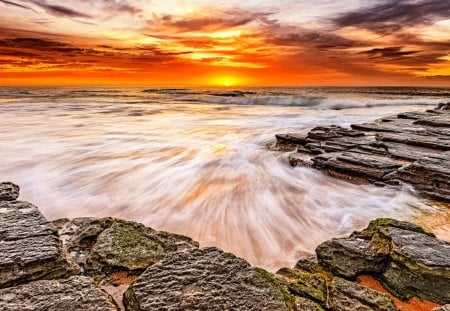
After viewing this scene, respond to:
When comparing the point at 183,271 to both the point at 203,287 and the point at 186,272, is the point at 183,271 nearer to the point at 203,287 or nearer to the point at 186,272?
the point at 186,272

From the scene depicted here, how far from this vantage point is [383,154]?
7586mm

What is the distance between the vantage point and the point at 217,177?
795cm

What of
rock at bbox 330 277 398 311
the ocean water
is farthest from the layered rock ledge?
rock at bbox 330 277 398 311

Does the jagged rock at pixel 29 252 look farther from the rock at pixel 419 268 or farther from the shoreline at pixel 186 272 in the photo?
the rock at pixel 419 268

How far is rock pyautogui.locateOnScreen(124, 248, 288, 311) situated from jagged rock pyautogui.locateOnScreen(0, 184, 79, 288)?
67 cm

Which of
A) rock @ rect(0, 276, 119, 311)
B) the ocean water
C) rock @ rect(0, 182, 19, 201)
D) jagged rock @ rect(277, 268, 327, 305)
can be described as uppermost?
rock @ rect(0, 276, 119, 311)

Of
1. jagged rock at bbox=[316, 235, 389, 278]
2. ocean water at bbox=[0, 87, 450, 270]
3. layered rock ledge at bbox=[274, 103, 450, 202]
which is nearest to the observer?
jagged rock at bbox=[316, 235, 389, 278]

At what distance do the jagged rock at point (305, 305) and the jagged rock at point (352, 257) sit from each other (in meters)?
0.83

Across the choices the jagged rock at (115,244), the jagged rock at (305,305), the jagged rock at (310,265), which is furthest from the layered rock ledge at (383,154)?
the jagged rock at (115,244)

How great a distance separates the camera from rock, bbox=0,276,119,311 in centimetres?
214

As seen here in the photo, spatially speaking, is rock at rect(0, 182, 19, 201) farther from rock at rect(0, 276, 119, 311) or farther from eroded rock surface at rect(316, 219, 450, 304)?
eroded rock surface at rect(316, 219, 450, 304)

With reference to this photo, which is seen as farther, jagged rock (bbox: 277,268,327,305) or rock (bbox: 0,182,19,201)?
rock (bbox: 0,182,19,201)

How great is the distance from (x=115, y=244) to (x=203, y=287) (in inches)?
57.9

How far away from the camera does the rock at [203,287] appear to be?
227 cm
